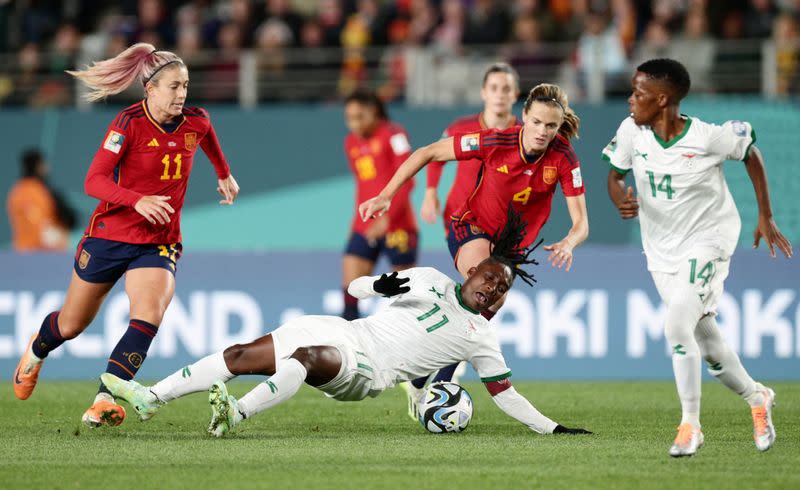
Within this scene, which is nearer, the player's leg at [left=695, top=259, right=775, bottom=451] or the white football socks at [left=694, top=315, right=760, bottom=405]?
the player's leg at [left=695, top=259, right=775, bottom=451]

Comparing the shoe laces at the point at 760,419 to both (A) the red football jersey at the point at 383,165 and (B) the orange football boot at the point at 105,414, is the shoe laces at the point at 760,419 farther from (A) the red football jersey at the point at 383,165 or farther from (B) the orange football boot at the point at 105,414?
(A) the red football jersey at the point at 383,165

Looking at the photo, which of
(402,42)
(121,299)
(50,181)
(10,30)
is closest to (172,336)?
(121,299)

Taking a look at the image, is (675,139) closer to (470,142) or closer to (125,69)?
(470,142)

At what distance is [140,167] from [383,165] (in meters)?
3.84

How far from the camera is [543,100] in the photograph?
26.6 feet

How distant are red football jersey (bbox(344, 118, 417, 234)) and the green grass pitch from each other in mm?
2250

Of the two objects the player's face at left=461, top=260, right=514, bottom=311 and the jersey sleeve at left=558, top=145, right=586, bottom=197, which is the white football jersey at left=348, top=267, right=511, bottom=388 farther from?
the jersey sleeve at left=558, top=145, right=586, bottom=197

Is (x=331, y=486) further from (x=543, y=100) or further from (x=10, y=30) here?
(x=10, y=30)

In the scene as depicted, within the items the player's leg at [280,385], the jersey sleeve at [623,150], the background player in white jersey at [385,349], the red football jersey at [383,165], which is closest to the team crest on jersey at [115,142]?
the background player in white jersey at [385,349]

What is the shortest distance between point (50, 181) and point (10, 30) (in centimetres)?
247

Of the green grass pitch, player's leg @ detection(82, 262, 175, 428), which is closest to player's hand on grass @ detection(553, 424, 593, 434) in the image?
the green grass pitch

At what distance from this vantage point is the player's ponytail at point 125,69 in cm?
818

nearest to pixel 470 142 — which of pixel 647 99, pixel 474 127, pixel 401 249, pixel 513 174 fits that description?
pixel 513 174

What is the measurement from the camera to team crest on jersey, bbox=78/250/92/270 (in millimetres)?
8141
